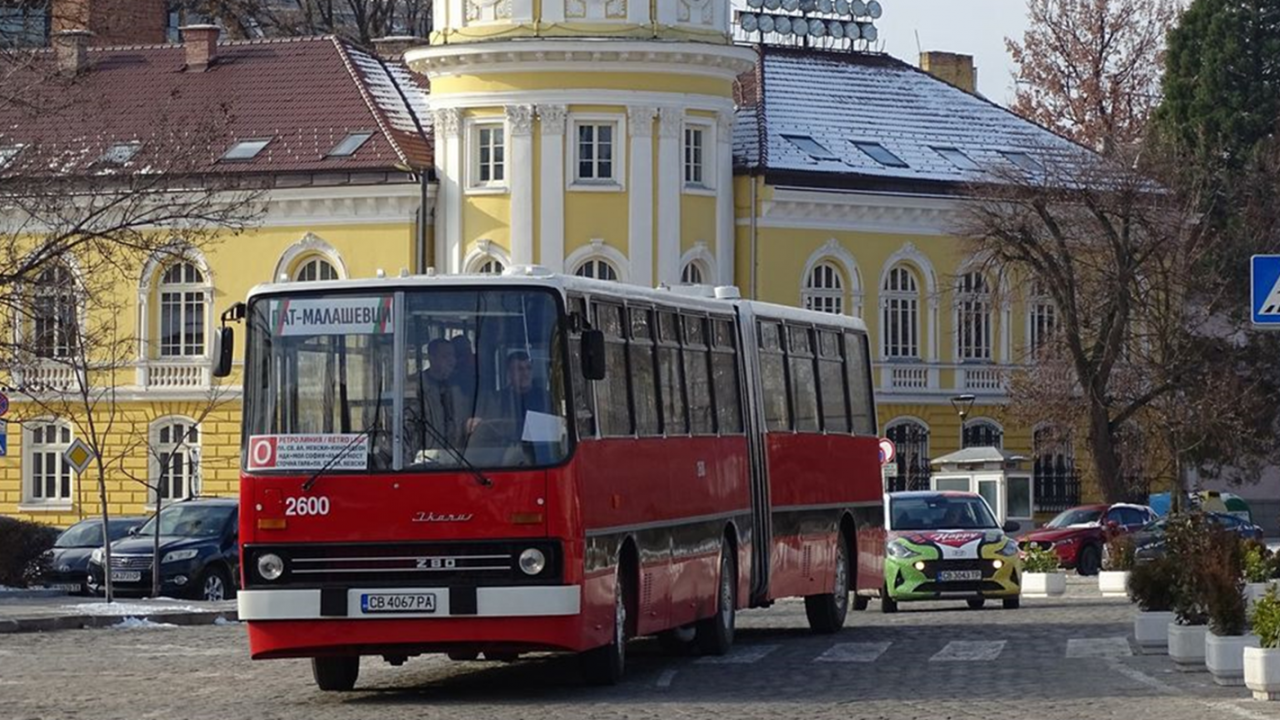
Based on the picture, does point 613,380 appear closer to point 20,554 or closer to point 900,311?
point 20,554

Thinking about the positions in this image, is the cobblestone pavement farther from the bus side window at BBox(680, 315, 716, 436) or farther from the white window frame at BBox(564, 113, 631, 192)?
the white window frame at BBox(564, 113, 631, 192)

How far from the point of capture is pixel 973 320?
245 feet

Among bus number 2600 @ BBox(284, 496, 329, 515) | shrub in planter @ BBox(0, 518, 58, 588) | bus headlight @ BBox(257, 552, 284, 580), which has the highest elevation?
bus number 2600 @ BBox(284, 496, 329, 515)

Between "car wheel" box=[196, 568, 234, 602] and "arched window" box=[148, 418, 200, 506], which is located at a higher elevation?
"arched window" box=[148, 418, 200, 506]

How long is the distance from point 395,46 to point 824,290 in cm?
1313

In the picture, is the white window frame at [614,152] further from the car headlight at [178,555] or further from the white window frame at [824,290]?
the car headlight at [178,555]

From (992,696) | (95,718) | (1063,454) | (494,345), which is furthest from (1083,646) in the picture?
(1063,454)

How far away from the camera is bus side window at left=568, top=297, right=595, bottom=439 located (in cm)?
2172

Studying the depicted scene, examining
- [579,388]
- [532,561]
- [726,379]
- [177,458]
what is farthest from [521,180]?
[532,561]

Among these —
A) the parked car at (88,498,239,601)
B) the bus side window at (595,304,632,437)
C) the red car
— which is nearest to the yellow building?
the red car

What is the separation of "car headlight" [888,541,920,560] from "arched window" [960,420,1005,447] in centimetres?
3833

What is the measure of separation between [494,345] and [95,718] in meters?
3.96

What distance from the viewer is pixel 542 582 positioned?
2102 cm

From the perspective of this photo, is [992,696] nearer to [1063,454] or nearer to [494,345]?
[494,345]
